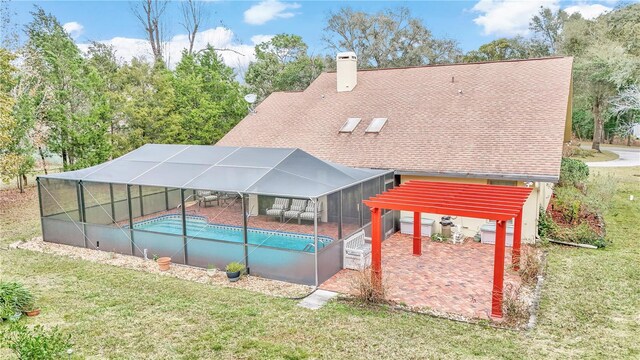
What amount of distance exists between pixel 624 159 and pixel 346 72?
27.0m

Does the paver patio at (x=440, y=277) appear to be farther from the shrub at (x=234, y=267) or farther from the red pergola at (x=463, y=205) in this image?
the shrub at (x=234, y=267)

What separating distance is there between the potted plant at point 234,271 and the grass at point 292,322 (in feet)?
1.55

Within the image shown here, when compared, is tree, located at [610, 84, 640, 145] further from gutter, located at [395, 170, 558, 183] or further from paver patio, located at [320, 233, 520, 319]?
paver patio, located at [320, 233, 520, 319]

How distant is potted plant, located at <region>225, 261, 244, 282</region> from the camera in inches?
420

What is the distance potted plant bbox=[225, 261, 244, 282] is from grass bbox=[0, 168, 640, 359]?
47 centimetres

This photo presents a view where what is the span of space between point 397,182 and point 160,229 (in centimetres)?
822

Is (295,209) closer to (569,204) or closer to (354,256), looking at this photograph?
(354,256)

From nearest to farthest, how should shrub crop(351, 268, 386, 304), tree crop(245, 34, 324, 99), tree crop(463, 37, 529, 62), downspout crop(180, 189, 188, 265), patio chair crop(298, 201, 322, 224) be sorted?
shrub crop(351, 268, 386, 304)
downspout crop(180, 189, 188, 265)
patio chair crop(298, 201, 322, 224)
tree crop(245, 34, 324, 99)
tree crop(463, 37, 529, 62)

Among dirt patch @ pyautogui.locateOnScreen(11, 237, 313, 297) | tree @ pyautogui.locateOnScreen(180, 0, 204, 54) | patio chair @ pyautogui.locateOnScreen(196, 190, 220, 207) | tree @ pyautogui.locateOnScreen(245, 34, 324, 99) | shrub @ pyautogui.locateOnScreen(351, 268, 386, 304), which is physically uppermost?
tree @ pyautogui.locateOnScreen(180, 0, 204, 54)

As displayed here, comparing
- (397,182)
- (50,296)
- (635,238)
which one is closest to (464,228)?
(397,182)

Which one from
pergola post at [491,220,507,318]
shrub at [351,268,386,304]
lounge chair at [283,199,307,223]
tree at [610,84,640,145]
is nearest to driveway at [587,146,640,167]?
tree at [610,84,640,145]

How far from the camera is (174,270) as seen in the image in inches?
461

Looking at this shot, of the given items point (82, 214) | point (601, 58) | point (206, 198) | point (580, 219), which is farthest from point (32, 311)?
point (601, 58)

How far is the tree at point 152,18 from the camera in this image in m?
37.8
